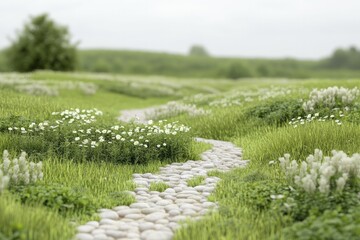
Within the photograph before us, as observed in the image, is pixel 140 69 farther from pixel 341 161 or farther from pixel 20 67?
pixel 341 161

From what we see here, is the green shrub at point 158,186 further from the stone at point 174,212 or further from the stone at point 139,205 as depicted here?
the stone at point 174,212

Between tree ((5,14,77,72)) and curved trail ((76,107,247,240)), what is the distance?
167 ft

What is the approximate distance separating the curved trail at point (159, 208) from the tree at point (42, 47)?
167ft

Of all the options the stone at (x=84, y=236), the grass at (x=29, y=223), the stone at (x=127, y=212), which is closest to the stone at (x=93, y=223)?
the grass at (x=29, y=223)

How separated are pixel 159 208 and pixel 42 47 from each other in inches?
2135

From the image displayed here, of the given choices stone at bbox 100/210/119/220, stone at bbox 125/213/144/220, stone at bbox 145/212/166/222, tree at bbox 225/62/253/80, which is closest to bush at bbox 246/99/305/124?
stone at bbox 145/212/166/222

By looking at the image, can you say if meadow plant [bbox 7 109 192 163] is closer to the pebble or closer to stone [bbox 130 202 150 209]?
the pebble

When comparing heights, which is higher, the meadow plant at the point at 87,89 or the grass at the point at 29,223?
the meadow plant at the point at 87,89

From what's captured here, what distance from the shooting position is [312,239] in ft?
18.1

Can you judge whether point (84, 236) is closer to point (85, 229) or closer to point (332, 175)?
point (85, 229)

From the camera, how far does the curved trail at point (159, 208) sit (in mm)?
6133

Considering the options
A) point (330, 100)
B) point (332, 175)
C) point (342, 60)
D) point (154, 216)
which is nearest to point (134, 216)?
point (154, 216)

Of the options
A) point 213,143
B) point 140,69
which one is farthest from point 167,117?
point 140,69

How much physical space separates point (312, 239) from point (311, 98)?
397 inches
